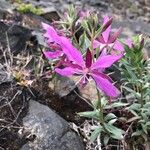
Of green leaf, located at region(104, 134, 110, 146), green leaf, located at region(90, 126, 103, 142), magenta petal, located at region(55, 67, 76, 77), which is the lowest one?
green leaf, located at region(104, 134, 110, 146)

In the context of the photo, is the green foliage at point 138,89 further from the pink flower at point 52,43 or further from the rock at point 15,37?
the rock at point 15,37

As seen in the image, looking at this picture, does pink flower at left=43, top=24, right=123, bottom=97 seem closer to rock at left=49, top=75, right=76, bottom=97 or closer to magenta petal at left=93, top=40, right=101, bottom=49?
magenta petal at left=93, top=40, right=101, bottom=49

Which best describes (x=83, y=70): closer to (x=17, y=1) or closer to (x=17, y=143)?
(x=17, y=143)

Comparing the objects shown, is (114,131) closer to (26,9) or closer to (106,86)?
(106,86)

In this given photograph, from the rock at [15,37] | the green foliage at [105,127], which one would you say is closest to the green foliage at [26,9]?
the rock at [15,37]

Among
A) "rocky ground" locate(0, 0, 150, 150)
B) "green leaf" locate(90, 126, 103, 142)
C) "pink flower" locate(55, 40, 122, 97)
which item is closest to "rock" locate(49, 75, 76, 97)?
"rocky ground" locate(0, 0, 150, 150)

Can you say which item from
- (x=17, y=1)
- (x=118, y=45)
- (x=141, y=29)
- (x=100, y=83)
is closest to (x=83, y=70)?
(x=100, y=83)

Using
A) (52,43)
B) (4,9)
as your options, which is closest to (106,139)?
(52,43)

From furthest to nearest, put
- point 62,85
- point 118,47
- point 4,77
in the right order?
1. point 62,85
2. point 4,77
3. point 118,47
